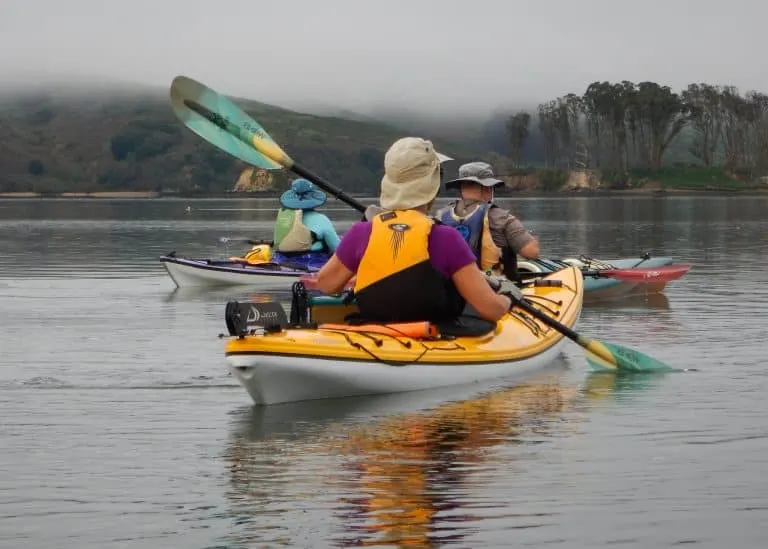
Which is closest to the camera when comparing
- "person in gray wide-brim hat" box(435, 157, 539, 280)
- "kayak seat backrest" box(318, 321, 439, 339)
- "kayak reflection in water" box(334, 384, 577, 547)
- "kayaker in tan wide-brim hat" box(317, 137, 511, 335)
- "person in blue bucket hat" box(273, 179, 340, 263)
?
"kayak reflection in water" box(334, 384, 577, 547)

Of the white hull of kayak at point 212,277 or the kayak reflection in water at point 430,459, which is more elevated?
the kayak reflection in water at point 430,459

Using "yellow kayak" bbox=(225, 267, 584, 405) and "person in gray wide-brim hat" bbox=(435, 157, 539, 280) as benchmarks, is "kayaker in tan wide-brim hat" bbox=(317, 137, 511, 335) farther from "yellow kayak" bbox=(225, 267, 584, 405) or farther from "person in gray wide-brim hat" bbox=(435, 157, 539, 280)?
→ "person in gray wide-brim hat" bbox=(435, 157, 539, 280)

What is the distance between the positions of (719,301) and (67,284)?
13187 mm

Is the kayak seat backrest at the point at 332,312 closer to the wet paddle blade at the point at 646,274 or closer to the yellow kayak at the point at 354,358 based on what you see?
the yellow kayak at the point at 354,358

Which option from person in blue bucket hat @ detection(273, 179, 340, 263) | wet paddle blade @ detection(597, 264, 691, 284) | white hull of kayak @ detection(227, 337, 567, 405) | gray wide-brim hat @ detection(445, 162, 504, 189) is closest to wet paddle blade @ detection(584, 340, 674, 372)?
white hull of kayak @ detection(227, 337, 567, 405)

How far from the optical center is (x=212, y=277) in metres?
29.6

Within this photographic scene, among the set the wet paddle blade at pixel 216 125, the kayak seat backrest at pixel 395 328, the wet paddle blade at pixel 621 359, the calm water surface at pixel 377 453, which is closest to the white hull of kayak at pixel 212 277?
the calm water surface at pixel 377 453

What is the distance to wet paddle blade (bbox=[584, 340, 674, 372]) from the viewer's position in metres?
16.5

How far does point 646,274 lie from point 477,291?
13.2 metres

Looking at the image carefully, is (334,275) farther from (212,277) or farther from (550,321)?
(212,277)

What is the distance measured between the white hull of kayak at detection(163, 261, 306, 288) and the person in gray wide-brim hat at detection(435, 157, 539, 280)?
11.3m

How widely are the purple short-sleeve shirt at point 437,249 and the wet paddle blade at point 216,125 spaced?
3786 mm

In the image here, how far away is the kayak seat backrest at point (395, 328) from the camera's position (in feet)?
45.0

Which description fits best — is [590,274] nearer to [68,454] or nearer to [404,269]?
[404,269]
